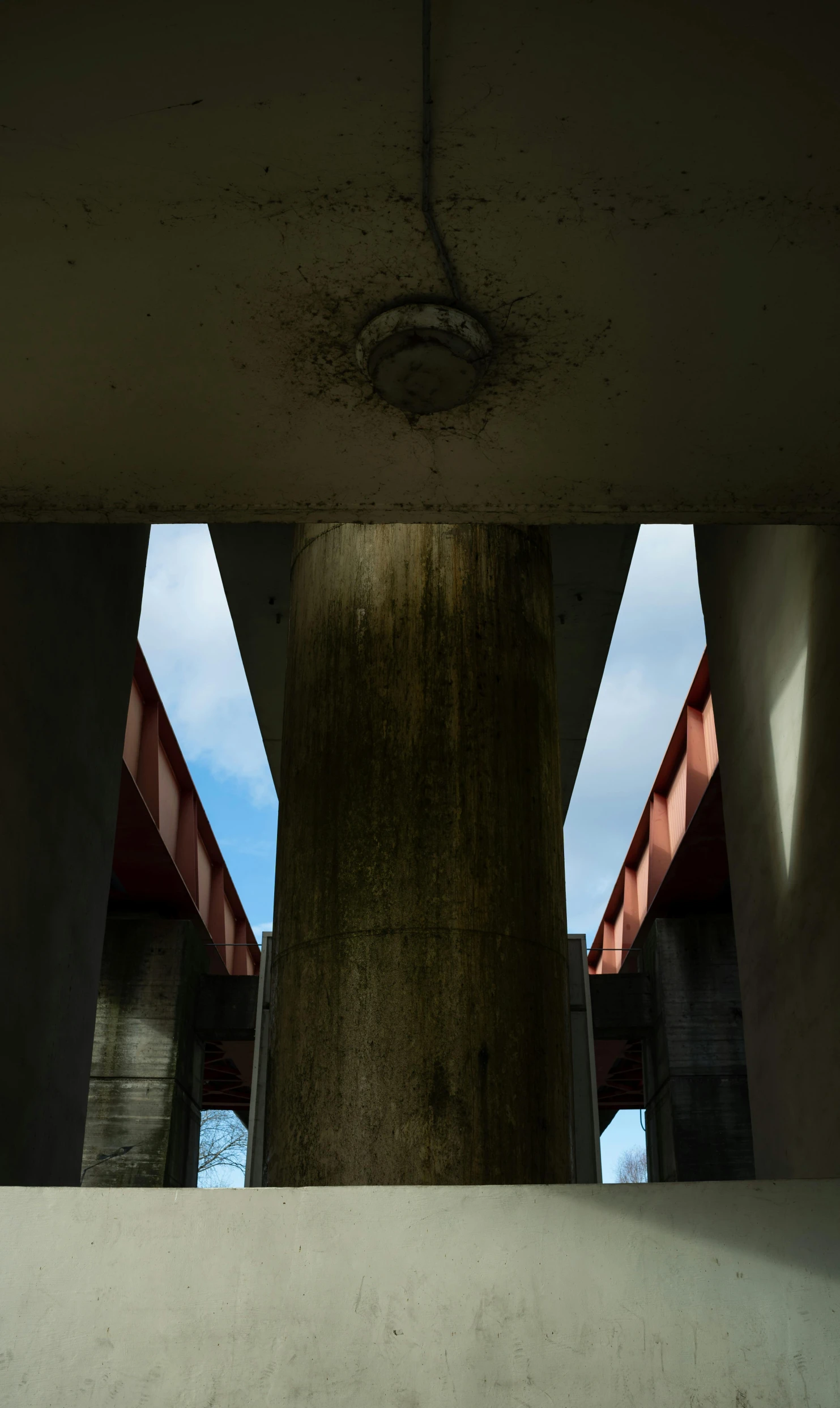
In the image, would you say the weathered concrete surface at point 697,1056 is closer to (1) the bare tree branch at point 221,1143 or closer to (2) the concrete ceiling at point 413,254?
(2) the concrete ceiling at point 413,254

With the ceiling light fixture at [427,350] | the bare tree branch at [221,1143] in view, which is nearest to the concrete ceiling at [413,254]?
the ceiling light fixture at [427,350]

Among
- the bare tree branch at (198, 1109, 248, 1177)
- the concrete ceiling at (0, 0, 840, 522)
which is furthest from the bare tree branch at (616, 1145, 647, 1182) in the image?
the concrete ceiling at (0, 0, 840, 522)

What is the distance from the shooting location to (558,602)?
1394cm

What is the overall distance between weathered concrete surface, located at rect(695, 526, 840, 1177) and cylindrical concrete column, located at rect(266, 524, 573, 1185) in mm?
1468

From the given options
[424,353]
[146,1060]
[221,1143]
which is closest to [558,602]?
[146,1060]

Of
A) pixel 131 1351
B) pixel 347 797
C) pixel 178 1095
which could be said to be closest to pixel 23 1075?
pixel 347 797

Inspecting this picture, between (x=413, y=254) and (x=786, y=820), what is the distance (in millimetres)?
4994

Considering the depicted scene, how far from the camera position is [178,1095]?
55.1ft

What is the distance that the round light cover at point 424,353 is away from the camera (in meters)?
4.56

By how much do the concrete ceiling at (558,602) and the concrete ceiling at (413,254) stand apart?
640 centimetres

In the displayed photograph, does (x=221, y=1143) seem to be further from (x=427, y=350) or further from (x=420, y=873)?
(x=427, y=350)

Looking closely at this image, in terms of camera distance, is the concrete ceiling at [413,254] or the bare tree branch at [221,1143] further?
the bare tree branch at [221,1143]

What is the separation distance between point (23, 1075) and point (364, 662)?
3430 mm

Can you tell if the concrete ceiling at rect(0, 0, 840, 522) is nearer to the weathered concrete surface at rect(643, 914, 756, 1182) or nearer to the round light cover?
the round light cover
